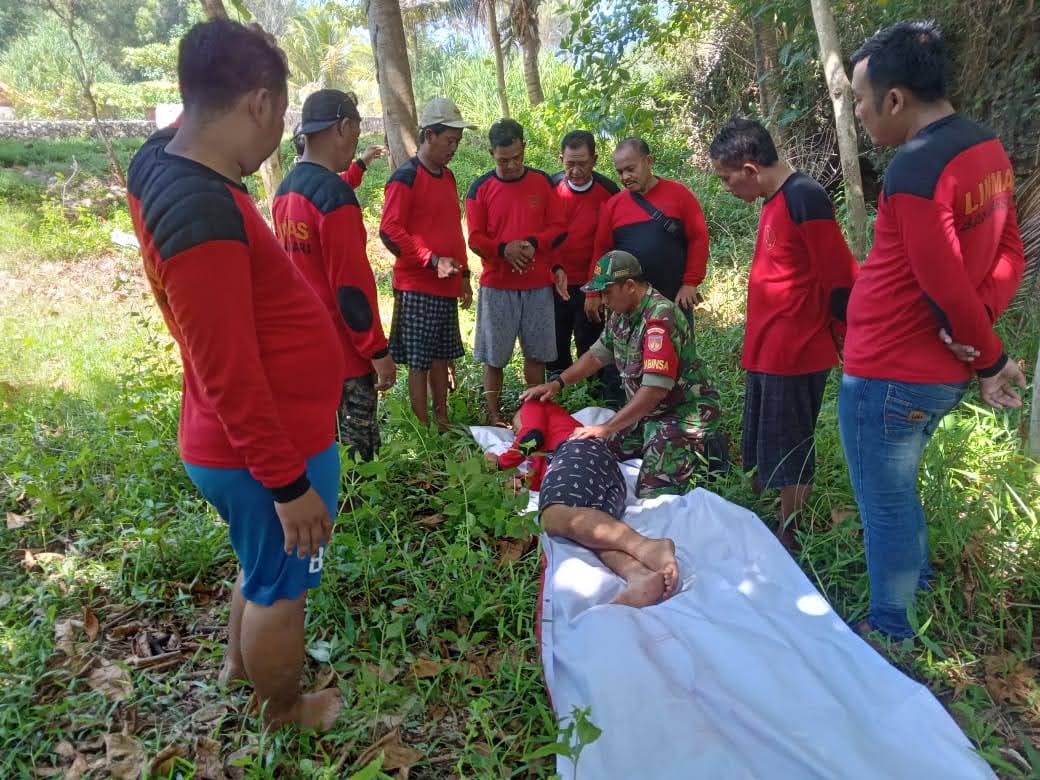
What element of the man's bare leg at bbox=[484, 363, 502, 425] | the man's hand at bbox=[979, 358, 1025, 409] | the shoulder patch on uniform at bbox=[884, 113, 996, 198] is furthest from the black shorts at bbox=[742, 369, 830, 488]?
the man's bare leg at bbox=[484, 363, 502, 425]

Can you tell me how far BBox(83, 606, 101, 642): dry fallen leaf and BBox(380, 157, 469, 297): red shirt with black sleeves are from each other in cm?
210

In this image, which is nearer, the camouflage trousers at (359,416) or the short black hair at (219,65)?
the short black hair at (219,65)

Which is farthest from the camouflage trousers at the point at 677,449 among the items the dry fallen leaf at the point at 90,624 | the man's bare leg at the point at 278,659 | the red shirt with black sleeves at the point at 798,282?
the dry fallen leaf at the point at 90,624

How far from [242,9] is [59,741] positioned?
6.72 m

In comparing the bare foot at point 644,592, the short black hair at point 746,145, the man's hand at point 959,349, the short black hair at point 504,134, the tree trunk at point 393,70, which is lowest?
the bare foot at point 644,592

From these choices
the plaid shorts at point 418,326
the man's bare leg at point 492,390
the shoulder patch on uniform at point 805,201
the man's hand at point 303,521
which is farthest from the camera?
the man's bare leg at point 492,390

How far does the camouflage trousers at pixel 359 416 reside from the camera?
9.75 feet

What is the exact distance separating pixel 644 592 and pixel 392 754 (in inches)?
36.8

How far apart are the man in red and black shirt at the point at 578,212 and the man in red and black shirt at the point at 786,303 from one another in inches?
58.0

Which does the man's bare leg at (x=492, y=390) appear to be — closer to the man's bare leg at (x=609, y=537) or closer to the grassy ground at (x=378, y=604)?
the grassy ground at (x=378, y=604)

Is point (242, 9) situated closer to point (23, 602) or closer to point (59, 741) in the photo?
point (23, 602)

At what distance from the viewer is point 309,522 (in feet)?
4.92

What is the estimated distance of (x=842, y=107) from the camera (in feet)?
10.6

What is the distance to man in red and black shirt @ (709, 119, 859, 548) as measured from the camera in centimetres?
250
